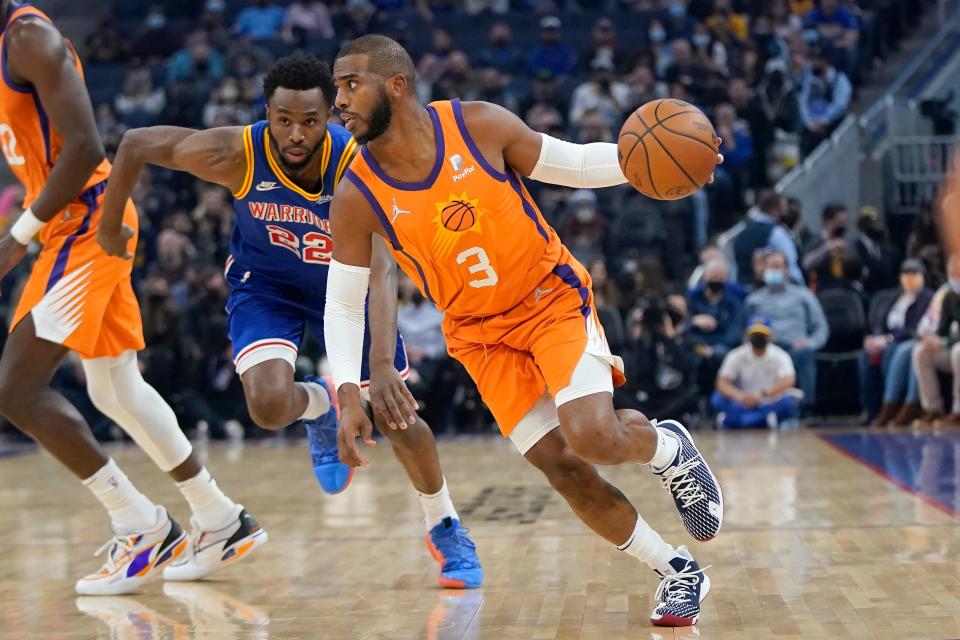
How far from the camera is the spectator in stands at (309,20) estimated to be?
17719mm

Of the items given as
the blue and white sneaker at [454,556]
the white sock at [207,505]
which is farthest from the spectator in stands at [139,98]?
the blue and white sneaker at [454,556]

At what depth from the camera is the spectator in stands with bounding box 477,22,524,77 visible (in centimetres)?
1647

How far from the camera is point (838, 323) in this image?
38.9 ft

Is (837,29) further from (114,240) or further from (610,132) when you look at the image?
(114,240)

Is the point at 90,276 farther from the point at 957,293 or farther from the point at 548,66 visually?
the point at 548,66

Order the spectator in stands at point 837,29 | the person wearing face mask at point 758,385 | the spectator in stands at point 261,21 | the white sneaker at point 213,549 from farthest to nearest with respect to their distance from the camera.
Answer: the spectator in stands at point 261,21, the spectator in stands at point 837,29, the person wearing face mask at point 758,385, the white sneaker at point 213,549

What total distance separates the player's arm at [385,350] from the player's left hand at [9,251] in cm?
149

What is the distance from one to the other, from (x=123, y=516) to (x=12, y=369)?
765 mm

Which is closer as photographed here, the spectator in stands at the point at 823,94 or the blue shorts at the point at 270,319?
the blue shorts at the point at 270,319

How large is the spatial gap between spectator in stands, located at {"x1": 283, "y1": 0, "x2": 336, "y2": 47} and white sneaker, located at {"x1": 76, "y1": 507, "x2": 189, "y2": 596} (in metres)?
13.0

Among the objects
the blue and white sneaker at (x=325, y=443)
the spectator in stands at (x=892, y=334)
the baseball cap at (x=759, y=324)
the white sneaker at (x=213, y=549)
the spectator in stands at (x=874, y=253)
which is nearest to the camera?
the white sneaker at (x=213, y=549)

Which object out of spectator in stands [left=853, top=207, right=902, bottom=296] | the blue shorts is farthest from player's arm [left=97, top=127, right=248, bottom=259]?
spectator in stands [left=853, top=207, right=902, bottom=296]

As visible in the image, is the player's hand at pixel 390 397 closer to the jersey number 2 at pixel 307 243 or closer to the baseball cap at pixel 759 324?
the jersey number 2 at pixel 307 243

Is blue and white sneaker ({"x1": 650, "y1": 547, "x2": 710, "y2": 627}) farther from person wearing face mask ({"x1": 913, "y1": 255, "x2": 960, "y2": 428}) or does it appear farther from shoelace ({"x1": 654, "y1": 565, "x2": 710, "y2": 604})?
person wearing face mask ({"x1": 913, "y1": 255, "x2": 960, "y2": 428})
